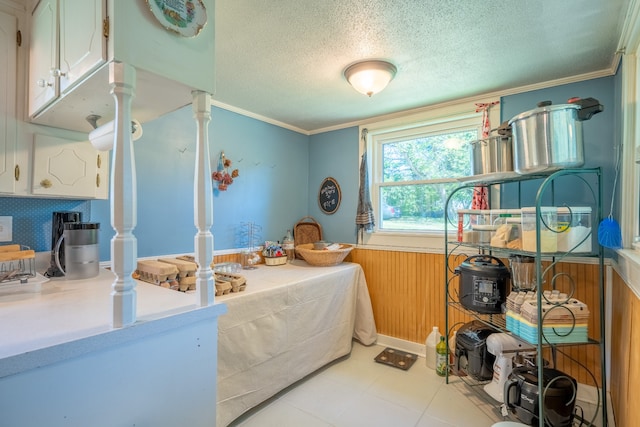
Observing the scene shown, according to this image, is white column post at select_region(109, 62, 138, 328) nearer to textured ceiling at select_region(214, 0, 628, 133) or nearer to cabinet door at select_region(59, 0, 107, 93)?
cabinet door at select_region(59, 0, 107, 93)

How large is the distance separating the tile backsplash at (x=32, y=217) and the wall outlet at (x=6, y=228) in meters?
0.02

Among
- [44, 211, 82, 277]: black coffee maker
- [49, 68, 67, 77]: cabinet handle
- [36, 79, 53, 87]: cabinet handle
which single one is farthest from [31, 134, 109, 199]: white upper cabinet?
[49, 68, 67, 77]: cabinet handle

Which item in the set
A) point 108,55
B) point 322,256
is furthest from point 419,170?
point 108,55

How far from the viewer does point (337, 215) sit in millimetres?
3299


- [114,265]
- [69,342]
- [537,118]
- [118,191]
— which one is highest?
[537,118]

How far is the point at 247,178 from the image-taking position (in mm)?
2893

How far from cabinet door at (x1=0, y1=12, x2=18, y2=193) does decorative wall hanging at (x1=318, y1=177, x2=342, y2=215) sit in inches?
97.0

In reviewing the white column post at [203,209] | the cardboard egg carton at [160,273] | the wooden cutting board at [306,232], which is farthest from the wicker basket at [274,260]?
the white column post at [203,209]

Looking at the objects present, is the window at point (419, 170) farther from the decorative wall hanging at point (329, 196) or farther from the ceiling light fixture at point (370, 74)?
the ceiling light fixture at point (370, 74)

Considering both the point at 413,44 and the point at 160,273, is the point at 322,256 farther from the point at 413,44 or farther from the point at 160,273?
the point at 413,44

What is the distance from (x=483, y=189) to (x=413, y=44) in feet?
4.12

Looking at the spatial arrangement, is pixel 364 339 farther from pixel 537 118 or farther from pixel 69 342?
pixel 69 342

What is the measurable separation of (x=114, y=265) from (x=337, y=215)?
2.51 metres

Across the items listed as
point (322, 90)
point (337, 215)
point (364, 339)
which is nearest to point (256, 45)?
point (322, 90)
